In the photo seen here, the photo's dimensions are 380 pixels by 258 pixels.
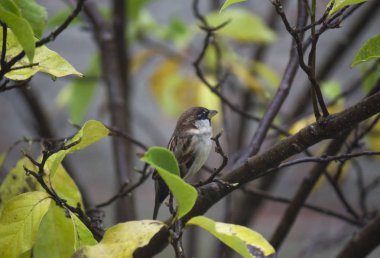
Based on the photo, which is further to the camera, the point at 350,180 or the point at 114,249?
the point at 350,180

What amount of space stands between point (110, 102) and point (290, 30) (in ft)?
2.59

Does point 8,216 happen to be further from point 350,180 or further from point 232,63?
point 350,180

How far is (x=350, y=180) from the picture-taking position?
2.91 meters

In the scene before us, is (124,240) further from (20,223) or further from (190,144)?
(190,144)

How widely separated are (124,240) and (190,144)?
370mm

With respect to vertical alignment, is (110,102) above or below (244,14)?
below

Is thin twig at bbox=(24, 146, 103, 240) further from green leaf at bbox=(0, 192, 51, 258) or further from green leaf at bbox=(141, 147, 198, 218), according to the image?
green leaf at bbox=(141, 147, 198, 218)

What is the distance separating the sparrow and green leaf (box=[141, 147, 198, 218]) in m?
0.29

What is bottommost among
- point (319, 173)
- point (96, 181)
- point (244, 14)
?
point (96, 181)

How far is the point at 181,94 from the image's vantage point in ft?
5.32

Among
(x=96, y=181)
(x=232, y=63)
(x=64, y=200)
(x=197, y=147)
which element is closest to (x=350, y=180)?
(x=96, y=181)

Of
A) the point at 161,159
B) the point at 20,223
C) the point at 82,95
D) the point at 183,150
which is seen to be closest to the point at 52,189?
the point at 20,223

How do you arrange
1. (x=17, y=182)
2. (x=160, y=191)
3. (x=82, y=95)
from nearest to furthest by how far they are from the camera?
(x=17, y=182) < (x=160, y=191) < (x=82, y=95)

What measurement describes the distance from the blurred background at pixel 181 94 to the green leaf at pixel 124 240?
1.07 feet
